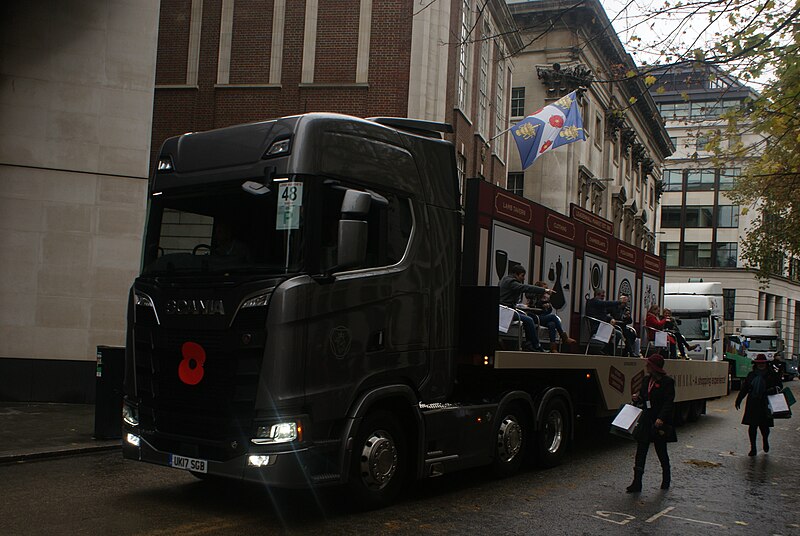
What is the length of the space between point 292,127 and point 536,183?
34.3 metres

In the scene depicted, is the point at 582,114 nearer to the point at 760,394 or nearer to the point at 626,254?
the point at 626,254

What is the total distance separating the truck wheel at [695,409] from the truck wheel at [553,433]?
816 centimetres

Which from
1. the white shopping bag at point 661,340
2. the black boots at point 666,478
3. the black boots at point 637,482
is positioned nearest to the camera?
the black boots at point 637,482

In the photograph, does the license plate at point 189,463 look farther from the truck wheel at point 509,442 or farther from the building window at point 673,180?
the building window at point 673,180

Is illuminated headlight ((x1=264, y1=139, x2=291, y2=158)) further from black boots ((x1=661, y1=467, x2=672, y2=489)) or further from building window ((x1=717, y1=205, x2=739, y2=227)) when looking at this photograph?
building window ((x1=717, y1=205, x2=739, y2=227))

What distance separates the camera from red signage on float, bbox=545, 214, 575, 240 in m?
12.0

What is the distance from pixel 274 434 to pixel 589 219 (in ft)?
26.6

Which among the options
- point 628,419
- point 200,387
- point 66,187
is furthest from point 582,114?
point 200,387

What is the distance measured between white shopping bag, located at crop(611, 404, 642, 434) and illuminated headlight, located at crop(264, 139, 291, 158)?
5.29 meters

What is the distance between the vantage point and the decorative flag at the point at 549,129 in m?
22.5

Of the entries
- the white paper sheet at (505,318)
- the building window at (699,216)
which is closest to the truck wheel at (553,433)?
the white paper sheet at (505,318)

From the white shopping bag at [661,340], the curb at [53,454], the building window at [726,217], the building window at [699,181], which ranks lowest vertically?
the curb at [53,454]

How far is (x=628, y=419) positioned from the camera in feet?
32.4

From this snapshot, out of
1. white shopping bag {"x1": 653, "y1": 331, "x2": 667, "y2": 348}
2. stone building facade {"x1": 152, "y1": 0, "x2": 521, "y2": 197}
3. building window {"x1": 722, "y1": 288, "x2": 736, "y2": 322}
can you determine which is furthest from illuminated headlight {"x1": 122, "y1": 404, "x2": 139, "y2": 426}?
building window {"x1": 722, "y1": 288, "x2": 736, "y2": 322}
